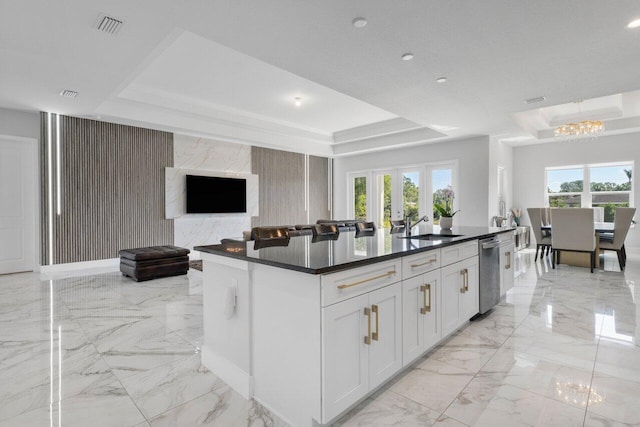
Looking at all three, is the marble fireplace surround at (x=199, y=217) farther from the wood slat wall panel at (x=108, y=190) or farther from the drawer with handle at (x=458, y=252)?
the drawer with handle at (x=458, y=252)

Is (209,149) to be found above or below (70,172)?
above

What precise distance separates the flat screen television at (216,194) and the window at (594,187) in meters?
7.98

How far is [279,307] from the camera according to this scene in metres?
1.63

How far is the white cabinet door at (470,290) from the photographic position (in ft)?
8.91

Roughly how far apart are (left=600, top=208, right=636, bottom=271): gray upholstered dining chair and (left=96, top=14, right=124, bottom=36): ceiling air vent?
726cm

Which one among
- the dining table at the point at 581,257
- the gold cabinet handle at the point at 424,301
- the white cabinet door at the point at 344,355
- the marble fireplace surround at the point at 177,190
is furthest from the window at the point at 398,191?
the white cabinet door at the point at 344,355

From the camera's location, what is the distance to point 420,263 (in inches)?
82.6

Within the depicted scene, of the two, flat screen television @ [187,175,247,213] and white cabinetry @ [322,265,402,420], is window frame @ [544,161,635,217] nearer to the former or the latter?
flat screen television @ [187,175,247,213]

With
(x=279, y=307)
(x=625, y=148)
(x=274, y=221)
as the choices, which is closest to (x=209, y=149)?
(x=274, y=221)

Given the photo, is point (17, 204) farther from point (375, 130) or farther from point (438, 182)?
point (438, 182)

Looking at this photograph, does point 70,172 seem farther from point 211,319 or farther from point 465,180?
point 465,180

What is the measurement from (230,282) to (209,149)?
5857 mm

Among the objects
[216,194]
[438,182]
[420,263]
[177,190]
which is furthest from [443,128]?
[177,190]

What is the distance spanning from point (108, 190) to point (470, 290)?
6105 mm
